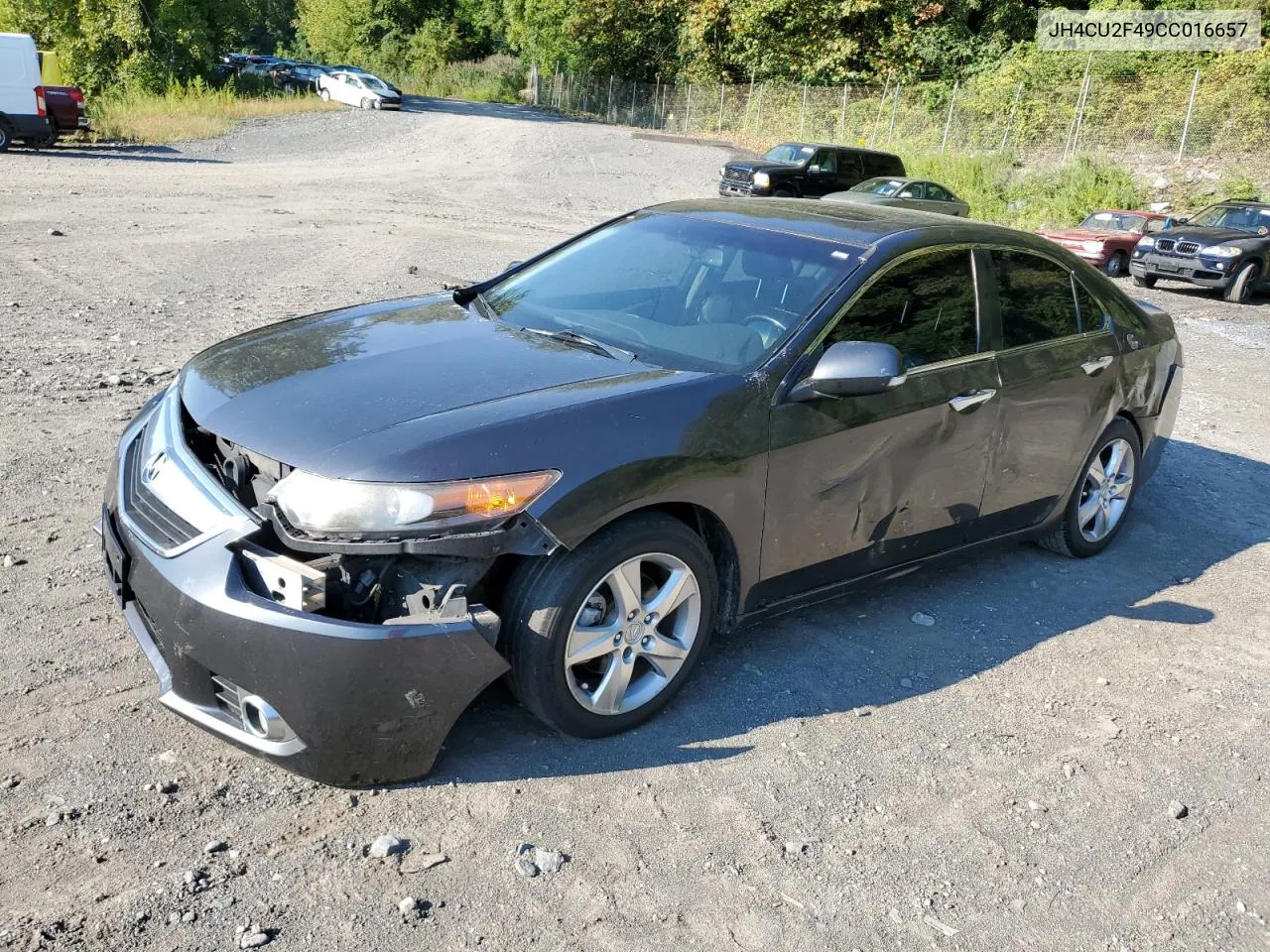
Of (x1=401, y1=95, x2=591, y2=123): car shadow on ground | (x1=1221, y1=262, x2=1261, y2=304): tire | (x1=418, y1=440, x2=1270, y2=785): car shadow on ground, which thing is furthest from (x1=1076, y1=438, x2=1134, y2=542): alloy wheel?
(x1=401, y1=95, x2=591, y2=123): car shadow on ground

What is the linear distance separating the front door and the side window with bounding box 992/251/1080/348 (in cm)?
23

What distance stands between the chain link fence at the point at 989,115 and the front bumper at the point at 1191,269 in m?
10.8

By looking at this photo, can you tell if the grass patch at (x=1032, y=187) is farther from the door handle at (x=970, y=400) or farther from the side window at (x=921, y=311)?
the door handle at (x=970, y=400)

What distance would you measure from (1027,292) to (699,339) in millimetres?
1715

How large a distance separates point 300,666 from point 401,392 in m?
0.96

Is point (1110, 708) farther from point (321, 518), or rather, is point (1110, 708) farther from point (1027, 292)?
point (321, 518)

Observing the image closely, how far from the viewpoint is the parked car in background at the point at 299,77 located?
160 ft

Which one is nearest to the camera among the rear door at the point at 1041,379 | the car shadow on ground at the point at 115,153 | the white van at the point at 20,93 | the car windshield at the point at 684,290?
the car windshield at the point at 684,290

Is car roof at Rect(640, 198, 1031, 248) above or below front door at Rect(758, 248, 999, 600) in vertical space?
above

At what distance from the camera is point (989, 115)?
3303 centimetres

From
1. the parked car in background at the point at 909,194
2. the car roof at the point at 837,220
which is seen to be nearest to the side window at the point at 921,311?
the car roof at the point at 837,220

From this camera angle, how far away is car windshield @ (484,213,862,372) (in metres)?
4.04

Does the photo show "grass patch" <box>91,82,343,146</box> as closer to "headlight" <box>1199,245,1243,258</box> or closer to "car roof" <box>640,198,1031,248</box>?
"headlight" <box>1199,245,1243,258</box>

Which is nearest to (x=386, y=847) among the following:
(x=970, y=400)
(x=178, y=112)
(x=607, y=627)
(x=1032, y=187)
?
(x=607, y=627)
